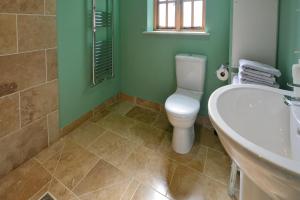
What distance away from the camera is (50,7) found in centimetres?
173

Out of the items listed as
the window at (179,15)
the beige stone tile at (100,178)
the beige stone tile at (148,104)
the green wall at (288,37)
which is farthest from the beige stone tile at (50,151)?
the green wall at (288,37)

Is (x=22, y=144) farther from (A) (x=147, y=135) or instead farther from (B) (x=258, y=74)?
(B) (x=258, y=74)

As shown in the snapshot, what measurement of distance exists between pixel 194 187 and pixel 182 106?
26.7 inches

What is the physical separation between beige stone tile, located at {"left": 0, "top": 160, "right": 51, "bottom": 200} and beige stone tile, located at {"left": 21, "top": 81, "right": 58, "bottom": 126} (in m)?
0.38

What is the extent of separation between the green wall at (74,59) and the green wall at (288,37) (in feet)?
6.02

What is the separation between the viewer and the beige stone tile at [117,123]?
2248 millimetres

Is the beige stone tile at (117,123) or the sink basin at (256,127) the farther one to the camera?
the beige stone tile at (117,123)

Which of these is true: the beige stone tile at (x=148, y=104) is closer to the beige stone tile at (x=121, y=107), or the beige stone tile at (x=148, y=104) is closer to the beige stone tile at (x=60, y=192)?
the beige stone tile at (x=121, y=107)

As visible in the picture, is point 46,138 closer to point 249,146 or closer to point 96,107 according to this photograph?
point 96,107

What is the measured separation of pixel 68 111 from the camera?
2121 mm

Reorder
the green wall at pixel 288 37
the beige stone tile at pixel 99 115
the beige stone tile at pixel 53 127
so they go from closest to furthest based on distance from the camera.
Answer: the green wall at pixel 288 37 < the beige stone tile at pixel 53 127 < the beige stone tile at pixel 99 115

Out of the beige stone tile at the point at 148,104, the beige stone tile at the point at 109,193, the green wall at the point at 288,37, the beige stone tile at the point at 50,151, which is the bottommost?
the beige stone tile at the point at 109,193

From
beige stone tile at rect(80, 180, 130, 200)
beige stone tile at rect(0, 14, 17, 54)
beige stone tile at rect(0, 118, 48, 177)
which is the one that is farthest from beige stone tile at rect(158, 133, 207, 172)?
beige stone tile at rect(0, 14, 17, 54)

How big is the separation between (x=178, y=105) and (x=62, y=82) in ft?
3.87
